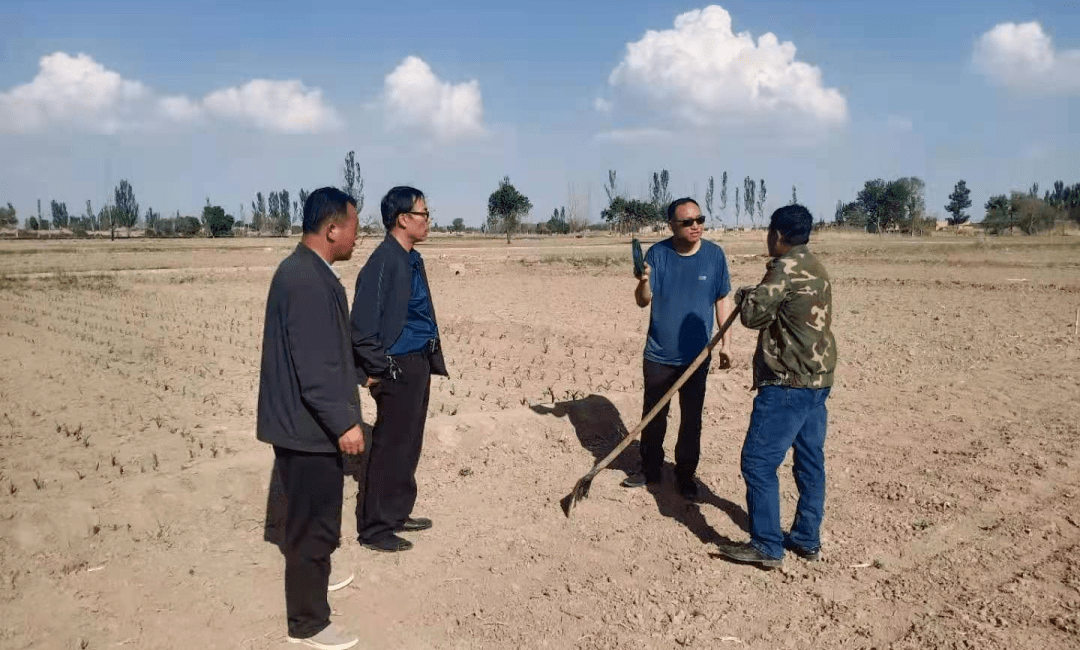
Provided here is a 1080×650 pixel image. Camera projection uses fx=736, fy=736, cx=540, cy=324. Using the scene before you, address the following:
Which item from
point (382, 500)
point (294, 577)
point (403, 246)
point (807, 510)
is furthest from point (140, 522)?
point (807, 510)

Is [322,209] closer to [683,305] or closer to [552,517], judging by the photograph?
[683,305]

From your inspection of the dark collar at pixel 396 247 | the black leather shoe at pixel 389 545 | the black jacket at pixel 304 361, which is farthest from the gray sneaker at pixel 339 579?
the dark collar at pixel 396 247

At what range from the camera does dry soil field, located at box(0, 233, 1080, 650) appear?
3311 millimetres

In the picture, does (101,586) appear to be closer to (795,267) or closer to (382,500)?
(382,500)

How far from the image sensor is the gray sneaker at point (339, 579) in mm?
3605

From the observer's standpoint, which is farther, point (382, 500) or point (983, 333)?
point (983, 333)

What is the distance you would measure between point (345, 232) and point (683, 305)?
2.29 m

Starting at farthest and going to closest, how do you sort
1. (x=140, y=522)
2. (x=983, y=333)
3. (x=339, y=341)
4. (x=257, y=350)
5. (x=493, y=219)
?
(x=493, y=219)
(x=983, y=333)
(x=257, y=350)
(x=140, y=522)
(x=339, y=341)

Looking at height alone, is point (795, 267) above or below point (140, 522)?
above

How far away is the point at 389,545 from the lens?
3.97 metres

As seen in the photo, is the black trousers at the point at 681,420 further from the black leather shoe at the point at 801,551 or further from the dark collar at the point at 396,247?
the dark collar at the point at 396,247

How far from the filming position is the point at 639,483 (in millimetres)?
4926

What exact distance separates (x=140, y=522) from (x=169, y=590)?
781 millimetres

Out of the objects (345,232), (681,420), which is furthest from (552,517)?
(345,232)
